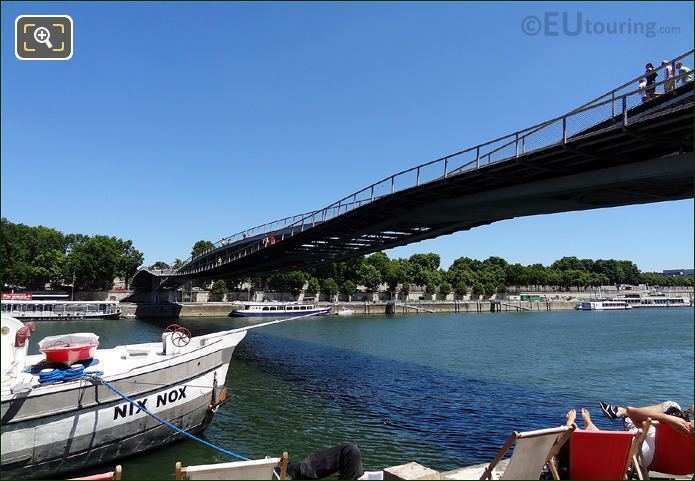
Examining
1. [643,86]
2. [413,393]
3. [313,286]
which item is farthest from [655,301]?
[643,86]

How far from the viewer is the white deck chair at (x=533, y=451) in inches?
247

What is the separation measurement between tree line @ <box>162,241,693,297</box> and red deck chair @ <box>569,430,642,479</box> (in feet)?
246

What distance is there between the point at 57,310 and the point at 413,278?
302 ft

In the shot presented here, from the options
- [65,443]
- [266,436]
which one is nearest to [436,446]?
[266,436]

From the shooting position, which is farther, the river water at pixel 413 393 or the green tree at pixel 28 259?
the green tree at pixel 28 259

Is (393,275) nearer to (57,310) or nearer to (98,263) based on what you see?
(98,263)

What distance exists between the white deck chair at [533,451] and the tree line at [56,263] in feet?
353

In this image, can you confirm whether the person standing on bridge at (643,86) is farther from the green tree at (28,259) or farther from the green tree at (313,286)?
the green tree at (28,259)

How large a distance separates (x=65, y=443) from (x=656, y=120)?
17.5 meters

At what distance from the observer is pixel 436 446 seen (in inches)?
592

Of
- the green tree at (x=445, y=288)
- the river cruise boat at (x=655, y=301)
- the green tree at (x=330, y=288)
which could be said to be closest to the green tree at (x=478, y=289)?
the green tree at (x=445, y=288)

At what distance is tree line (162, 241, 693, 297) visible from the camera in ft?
372

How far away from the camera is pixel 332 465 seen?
7789 mm

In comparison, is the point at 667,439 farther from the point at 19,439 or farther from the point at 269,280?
the point at 269,280
